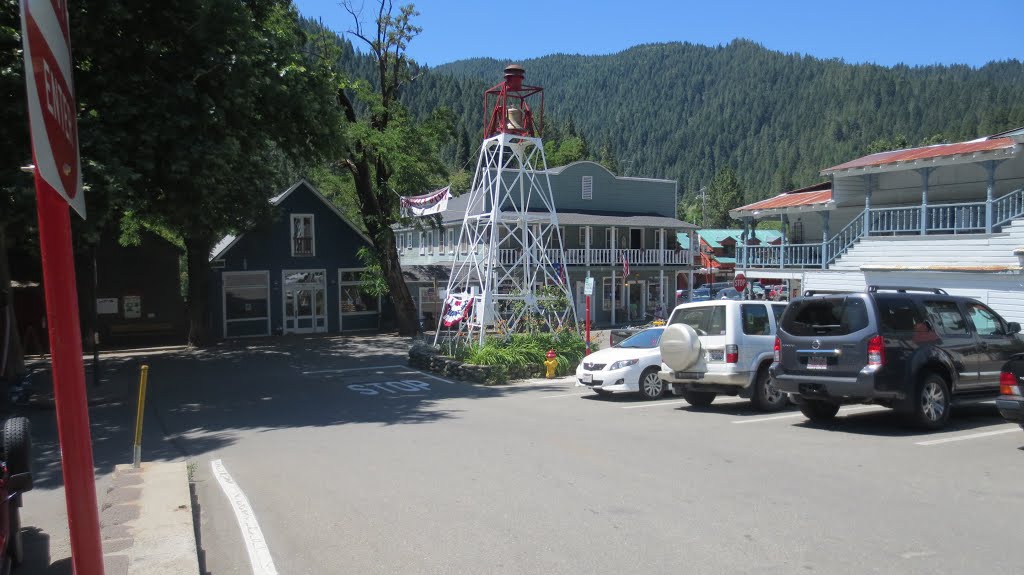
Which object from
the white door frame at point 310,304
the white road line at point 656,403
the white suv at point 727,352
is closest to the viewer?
the white suv at point 727,352

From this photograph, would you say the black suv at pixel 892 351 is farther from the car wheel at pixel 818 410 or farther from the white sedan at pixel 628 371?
the white sedan at pixel 628 371

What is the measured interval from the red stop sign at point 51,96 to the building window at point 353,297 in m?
33.0

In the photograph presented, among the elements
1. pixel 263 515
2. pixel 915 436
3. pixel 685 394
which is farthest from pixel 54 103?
pixel 685 394

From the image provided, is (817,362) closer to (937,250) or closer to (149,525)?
(149,525)

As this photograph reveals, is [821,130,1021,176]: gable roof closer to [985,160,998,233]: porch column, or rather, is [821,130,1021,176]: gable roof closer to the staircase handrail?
[985,160,998,233]: porch column

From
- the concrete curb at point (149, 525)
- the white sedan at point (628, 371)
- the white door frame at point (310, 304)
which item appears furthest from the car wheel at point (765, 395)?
the white door frame at point (310, 304)

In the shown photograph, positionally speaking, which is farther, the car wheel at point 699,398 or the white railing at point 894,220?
the white railing at point 894,220

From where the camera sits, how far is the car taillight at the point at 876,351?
32.9 feet

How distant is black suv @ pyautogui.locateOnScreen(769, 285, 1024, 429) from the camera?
33.2 feet

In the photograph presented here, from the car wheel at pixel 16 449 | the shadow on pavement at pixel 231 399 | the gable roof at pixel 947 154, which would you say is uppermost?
the gable roof at pixel 947 154

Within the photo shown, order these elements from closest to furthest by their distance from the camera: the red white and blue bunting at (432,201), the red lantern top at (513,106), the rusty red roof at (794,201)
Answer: the red lantern top at (513,106)
the red white and blue bunting at (432,201)
the rusty red roof at (794,201)

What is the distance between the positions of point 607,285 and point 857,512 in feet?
123

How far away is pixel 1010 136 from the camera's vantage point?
65.4ft

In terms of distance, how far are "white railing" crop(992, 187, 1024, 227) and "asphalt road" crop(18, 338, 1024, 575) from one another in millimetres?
8588
